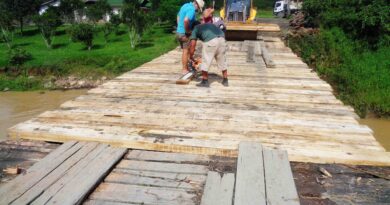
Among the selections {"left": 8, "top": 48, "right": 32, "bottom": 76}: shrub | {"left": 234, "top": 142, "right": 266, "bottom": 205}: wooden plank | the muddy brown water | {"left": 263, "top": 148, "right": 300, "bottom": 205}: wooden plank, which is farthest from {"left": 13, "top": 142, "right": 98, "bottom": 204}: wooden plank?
{"left": 8, "top": 48, "right": 32, "bottom": 76}: shrub

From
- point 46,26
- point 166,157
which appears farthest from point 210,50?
point 46,26

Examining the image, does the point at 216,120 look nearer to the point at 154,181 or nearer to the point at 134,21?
the point at 154,181

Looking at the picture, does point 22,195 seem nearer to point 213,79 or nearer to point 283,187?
point 283,187

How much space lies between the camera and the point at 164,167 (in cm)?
283

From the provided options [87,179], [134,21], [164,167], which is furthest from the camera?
[134,21]

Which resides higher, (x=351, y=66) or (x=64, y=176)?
(x=64, y=176)

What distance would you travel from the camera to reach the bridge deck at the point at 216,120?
314 centimetres

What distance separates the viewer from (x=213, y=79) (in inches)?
232

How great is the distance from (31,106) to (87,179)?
1194cm

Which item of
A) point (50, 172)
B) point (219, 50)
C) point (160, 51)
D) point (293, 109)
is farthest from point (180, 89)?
point (160, 51)

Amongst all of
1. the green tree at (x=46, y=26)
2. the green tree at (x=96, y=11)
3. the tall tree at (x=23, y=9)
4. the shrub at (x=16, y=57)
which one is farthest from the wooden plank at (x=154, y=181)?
the tall tree at (x=23, y=9)

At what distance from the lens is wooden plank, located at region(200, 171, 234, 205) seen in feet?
7.57

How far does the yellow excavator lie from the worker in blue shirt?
5159 millimetres

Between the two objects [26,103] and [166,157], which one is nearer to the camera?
[166,157]
